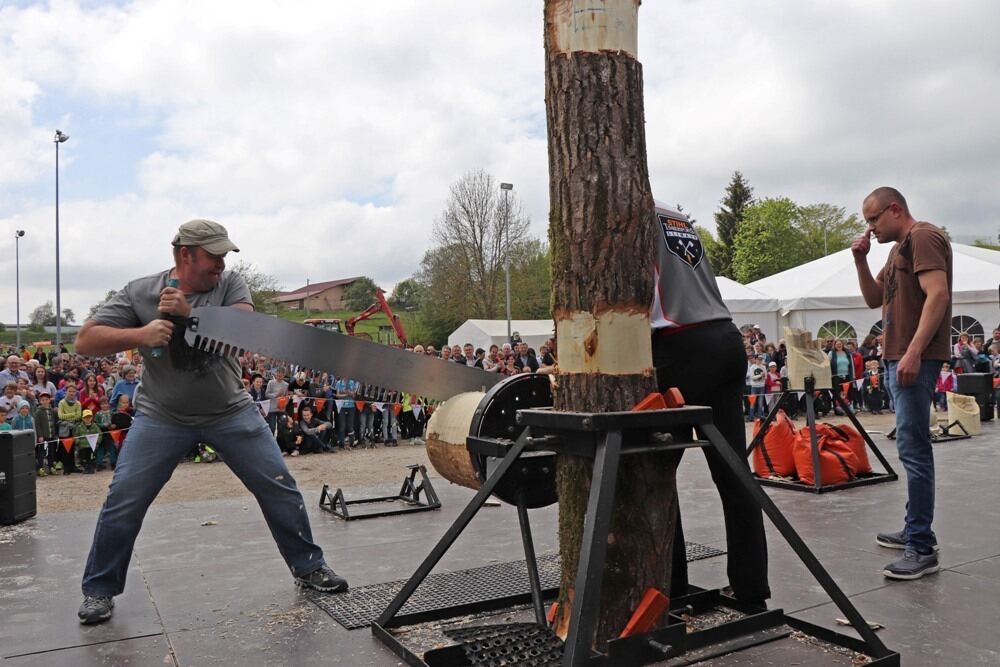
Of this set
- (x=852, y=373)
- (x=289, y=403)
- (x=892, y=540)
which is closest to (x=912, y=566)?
(x=892, y=540)

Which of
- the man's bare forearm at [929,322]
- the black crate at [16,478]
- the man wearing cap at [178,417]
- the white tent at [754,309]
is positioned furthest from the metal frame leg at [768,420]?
the white tent at [754,309]

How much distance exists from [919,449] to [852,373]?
14.7 meters

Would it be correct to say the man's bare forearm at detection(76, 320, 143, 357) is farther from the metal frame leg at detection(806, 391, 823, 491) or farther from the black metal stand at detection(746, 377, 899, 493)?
the metal frame leg at detection(806, 391, 823, 491)

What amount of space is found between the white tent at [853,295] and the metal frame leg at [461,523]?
19091 millimetres

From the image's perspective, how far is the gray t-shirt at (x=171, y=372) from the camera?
402cm

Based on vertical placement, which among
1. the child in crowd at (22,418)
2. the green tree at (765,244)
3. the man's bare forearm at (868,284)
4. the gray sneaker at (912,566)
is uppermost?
the green tree at (765,244)

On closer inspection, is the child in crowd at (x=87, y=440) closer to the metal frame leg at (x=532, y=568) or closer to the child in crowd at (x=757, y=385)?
the metal frame leg at (x=532, y=568)

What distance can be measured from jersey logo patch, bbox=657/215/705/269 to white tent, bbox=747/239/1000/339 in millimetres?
18275

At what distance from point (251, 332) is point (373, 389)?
0.72 metres

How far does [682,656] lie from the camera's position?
10.0ft

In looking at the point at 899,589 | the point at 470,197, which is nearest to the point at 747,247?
the point at 470,197

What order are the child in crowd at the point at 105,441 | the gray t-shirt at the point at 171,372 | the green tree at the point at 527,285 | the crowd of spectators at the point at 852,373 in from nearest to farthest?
1. the gray t-shirt at the point at 171,372
2. the child in crowd at the point at 105,441
3. the crowd of spectators at the point at 852,373
4. the green tree at the point at 527,285

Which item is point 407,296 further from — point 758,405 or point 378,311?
point 758,405

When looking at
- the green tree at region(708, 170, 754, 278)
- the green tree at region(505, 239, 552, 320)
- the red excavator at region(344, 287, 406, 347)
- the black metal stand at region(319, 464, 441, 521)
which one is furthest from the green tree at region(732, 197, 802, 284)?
the black metal stand at region(319, 464, 441, 521)
